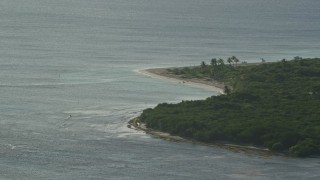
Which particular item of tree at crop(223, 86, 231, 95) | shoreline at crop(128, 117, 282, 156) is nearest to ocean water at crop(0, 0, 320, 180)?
shoreline at crop(128, 117, 282, 156)

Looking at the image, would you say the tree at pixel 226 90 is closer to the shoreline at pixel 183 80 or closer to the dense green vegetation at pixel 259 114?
the dense green vegetation at pixel 259 114

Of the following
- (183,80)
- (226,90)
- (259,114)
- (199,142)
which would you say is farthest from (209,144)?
(183,80)

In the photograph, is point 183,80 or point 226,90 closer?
point 226,90

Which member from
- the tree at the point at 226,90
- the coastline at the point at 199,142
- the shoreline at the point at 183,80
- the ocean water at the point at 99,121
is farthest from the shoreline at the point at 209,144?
the shoreline at the point at 183,80

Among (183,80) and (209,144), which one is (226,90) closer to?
(183,80)

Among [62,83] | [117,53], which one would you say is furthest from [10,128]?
[117,53]

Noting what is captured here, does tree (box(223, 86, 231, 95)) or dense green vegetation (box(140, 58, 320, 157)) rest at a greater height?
tree (box(223, 86, 231, 95))

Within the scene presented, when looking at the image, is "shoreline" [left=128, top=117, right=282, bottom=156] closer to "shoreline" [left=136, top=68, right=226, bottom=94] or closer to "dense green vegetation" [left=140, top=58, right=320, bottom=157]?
"dense green vegetation" [left=140, top=58, right=320, bottom=157]

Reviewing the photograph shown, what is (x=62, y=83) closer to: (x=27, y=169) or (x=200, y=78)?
(x=200, y=78)
